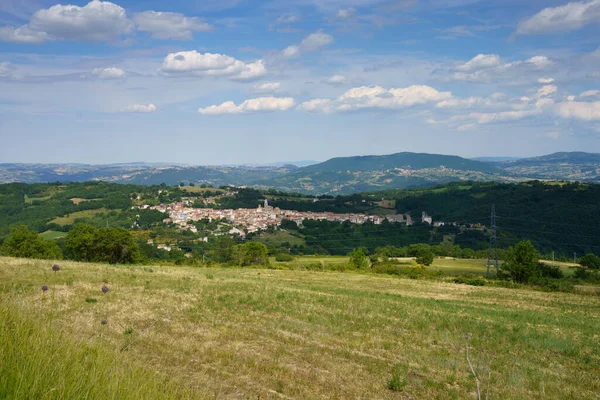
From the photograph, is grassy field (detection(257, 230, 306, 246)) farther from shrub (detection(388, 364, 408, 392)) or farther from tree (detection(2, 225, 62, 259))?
shrub (detection(388, 364, 408, 392))

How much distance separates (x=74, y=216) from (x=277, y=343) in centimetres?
12726

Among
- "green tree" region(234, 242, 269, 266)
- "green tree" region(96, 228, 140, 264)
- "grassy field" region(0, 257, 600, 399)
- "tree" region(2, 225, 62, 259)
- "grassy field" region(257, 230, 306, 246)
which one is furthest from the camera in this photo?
"grassy field" region(257, 230, 306, 246)

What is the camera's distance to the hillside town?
130 metres

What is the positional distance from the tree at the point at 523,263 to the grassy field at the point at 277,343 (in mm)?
24969

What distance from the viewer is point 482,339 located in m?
14.9

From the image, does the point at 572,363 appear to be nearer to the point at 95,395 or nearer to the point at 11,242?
the point at 95,395

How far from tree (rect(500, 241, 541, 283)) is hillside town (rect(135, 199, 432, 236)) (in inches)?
3353

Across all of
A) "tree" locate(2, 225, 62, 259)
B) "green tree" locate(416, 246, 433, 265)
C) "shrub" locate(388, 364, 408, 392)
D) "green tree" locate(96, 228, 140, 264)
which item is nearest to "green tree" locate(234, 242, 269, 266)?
"green tree" locate(96, 228, 140, 264)

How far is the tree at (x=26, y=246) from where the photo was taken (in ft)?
138

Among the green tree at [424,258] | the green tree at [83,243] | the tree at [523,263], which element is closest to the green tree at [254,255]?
the green tree at [83,243]

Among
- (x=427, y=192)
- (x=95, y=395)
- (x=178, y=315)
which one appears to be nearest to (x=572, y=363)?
(x=178, y=315)

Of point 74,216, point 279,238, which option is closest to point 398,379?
point 279,238

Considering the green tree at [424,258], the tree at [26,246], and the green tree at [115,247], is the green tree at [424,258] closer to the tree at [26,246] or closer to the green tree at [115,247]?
the green tree at [115,247]

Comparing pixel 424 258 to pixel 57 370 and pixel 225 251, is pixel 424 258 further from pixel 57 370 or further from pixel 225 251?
pixel 57 370
